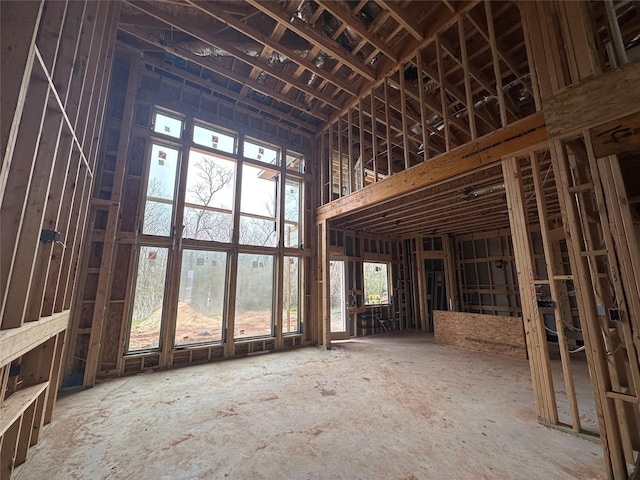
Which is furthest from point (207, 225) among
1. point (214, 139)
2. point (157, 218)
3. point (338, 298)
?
point (338, 298)

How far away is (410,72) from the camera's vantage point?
5.37 meters

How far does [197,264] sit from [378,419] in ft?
15.0

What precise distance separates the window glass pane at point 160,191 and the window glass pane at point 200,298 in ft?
2.53

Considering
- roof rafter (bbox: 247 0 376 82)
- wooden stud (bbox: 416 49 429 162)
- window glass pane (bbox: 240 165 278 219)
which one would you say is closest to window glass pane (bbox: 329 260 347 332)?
window glass pane (bbox: 240 165 278 219)

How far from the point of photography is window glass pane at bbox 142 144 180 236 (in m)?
5.26

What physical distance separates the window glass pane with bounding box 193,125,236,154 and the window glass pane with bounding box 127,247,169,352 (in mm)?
2725

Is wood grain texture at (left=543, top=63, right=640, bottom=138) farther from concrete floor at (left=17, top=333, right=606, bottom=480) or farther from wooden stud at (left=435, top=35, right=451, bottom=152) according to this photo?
concrete floor at (left=17, top=333, right=606, bottom=480)

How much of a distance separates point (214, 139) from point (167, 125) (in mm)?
998

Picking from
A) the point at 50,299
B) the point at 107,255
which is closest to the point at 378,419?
the point at 50,299

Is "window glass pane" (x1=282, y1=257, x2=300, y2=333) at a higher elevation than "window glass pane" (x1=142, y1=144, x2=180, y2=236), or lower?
lower

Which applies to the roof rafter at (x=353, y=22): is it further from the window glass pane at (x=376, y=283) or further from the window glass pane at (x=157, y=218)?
the window glass pane at (x=376, y=283)

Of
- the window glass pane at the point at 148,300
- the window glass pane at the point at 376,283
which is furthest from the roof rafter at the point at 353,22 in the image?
the window glass pane at the point at 376,283

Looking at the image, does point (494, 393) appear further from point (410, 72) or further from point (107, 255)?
point (107, 255)

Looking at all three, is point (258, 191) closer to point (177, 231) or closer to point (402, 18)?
point (177, 231)
